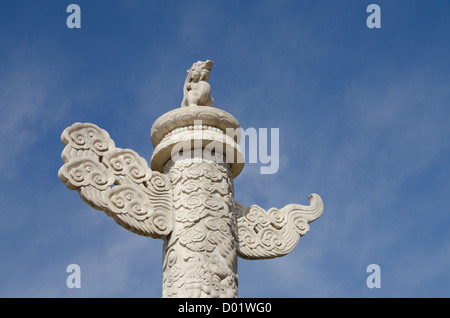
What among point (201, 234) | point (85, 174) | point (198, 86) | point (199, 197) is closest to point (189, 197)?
point (199, 197)

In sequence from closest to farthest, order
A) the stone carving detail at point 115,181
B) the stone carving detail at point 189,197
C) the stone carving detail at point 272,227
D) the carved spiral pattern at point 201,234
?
the carved spiral pattern at point 201,234, the stone carving detail at point 189,197, the stone carving detail at point 115,181, the stone carving detail at point 272,227

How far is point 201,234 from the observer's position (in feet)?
17.8

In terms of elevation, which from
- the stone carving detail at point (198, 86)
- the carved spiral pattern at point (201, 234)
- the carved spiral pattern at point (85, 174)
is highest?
the stone carving detail at point (198, 86)

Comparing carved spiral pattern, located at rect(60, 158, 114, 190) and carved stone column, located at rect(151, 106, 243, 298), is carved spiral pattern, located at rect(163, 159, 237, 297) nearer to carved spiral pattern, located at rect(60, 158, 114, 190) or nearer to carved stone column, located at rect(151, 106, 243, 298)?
carved stone column, located at rect(151, 106, 243, 298)

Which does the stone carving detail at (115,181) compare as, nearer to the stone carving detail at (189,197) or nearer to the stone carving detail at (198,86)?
the stone carving detail at (189,197)

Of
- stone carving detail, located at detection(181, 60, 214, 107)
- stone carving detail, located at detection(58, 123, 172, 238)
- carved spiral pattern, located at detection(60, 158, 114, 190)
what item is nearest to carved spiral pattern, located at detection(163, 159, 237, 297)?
stone carving detail, located at detection(58, 123, 172, 238)

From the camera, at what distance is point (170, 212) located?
5.69 m

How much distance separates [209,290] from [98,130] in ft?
6.35

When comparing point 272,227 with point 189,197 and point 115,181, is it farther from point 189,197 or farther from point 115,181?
point 115,181

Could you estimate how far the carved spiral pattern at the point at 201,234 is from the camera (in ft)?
17.0

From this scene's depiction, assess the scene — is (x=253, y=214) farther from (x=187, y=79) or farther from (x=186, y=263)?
(x=187, y=79)

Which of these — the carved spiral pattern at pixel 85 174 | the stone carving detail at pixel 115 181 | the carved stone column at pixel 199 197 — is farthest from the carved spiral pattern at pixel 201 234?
the carved spiral pattern at pixel 85 174

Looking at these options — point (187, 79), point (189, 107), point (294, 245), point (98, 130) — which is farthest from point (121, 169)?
point (294, 245)

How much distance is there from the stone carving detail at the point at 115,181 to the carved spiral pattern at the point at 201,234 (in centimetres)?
16
